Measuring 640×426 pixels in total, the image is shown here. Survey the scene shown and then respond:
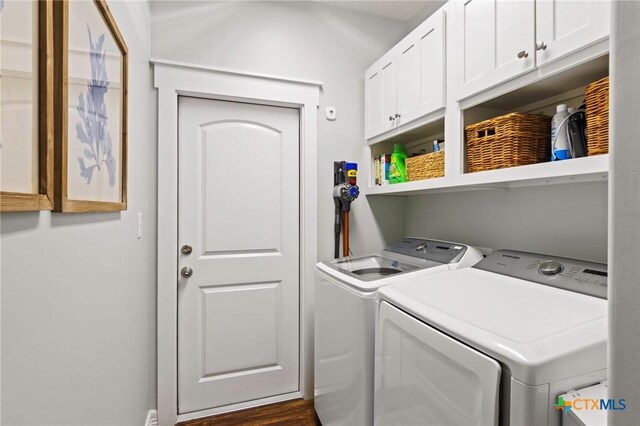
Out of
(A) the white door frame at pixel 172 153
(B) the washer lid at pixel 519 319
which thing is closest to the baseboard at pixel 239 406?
(A) the white door frame at pixel 172 153

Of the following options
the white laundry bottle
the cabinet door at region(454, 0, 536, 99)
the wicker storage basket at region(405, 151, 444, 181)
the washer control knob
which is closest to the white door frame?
the wicker storage basket at region(405, 151, 444, 181)

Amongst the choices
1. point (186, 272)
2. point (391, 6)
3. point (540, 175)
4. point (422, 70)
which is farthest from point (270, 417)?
point (391, 6)

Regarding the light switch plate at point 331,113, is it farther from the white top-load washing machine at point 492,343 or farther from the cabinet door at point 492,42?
the white top-load washing machine at point 492,343

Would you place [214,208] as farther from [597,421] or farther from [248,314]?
[597,421]

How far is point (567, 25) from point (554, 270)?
0.83 metres

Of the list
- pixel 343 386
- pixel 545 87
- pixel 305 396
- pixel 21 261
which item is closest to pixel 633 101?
pixel 21 261

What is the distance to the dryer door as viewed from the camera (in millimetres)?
752

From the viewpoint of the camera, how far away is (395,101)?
1.99 metres

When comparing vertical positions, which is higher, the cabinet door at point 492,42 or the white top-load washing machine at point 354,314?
the cabinet door at point 492,42

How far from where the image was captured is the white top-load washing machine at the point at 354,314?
1320 mm

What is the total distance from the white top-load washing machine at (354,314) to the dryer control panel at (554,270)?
204mm

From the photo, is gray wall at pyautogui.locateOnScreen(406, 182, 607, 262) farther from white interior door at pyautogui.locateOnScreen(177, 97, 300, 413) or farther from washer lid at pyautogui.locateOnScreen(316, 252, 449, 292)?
white interior door at pyautogui.locateOnScreen(177, 97, 300, 413)

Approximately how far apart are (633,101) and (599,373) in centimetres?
74

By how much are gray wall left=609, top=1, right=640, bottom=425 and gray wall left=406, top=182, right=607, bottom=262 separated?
1.22 meters
